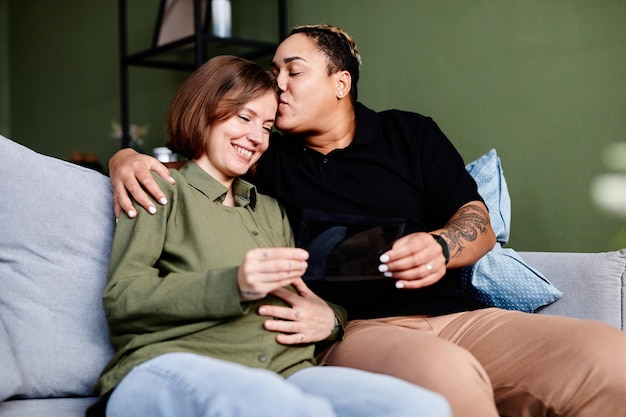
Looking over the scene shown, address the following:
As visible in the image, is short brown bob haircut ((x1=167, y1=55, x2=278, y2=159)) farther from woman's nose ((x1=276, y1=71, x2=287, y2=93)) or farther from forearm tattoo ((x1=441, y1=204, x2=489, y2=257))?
forearm tattoo ((x1=441, y1=204, x2=489, y2=257))

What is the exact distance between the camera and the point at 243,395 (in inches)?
39.3

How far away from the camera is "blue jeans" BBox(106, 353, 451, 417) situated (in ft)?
3.26

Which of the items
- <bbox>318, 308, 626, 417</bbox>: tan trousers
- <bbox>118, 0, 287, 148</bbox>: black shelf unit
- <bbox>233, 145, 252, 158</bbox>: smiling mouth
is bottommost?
<bbox>318, 308, 626, 417</bbox>: tan trousers

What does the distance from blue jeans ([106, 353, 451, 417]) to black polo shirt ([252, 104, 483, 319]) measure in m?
0.47

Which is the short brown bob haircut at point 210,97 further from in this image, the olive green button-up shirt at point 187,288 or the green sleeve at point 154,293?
the green sleeve at point 154,293

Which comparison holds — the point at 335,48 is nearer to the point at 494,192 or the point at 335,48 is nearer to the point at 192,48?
the point at 494,192

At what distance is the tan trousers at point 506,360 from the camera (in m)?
1.24

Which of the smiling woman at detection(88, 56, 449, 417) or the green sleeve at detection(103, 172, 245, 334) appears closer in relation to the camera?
the smiling woman at detection(88, 56, 449, 417)

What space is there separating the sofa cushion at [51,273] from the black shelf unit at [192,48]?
1.37 m

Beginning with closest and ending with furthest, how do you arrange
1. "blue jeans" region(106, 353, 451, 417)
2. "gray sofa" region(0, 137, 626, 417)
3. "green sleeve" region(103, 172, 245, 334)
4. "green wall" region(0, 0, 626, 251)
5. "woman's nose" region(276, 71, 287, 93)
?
"blue jeans" region(106, 353, 451, 417) < "green sleeve" region(103, 172, 245, 334) < "gray sofa" region(0, 137, 626, 417) < "woman's nose" region(276, 71, 287, 93) < "green wall" region(0, 0, 626, 251)

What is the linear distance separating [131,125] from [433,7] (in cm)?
179

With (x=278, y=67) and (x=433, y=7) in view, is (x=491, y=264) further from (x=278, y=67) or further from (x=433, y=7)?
(x=433, y=7)

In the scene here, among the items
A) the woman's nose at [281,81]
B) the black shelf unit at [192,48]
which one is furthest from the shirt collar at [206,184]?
the black shelf unit at [192,48]

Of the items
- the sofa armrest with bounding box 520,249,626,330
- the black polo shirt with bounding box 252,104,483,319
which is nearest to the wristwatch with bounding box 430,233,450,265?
the black polo shirt with bounding box 252,104,483,319
